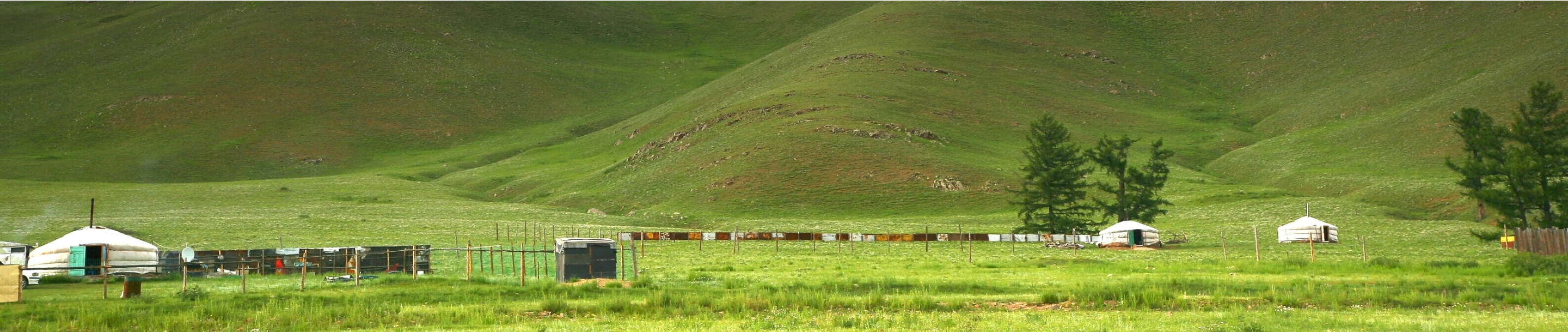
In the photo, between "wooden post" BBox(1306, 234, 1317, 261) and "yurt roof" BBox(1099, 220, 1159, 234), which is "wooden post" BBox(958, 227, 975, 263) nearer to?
"yurt roof" BBox(1099, 220, 1159, 234)

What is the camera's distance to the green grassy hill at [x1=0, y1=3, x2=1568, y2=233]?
346 ft

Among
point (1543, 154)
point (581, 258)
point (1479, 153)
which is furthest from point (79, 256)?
point (1479, 153)

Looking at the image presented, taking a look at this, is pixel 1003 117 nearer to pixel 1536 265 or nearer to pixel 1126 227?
pixel 1126 227

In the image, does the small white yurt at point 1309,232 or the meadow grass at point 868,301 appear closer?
the meadow grass at point 868,301

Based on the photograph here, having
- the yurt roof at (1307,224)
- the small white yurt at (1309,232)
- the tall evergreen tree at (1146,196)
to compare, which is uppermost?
the tall evergreen tree at (1146,196)

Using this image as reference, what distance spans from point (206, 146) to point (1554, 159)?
503 feet

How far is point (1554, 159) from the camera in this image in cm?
6144

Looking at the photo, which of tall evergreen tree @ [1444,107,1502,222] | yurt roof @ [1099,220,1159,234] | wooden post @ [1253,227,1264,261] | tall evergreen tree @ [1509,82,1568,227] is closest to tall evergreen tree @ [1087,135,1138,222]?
yurt roof @ [1099,220,1159,234]

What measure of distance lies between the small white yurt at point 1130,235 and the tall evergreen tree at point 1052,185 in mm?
3047

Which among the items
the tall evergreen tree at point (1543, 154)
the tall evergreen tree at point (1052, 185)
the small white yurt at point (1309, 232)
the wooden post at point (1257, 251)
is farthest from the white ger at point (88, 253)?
the tall evergreen tree at point (1543, 154)

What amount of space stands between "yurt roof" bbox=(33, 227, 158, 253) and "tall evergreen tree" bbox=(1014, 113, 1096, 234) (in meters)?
48.0

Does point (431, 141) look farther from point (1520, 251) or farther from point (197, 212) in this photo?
point (1520, 251)

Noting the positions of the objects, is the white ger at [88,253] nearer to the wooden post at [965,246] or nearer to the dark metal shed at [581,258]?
the dark metal shed at [581,258]

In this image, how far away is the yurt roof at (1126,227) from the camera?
6881 centimetres
